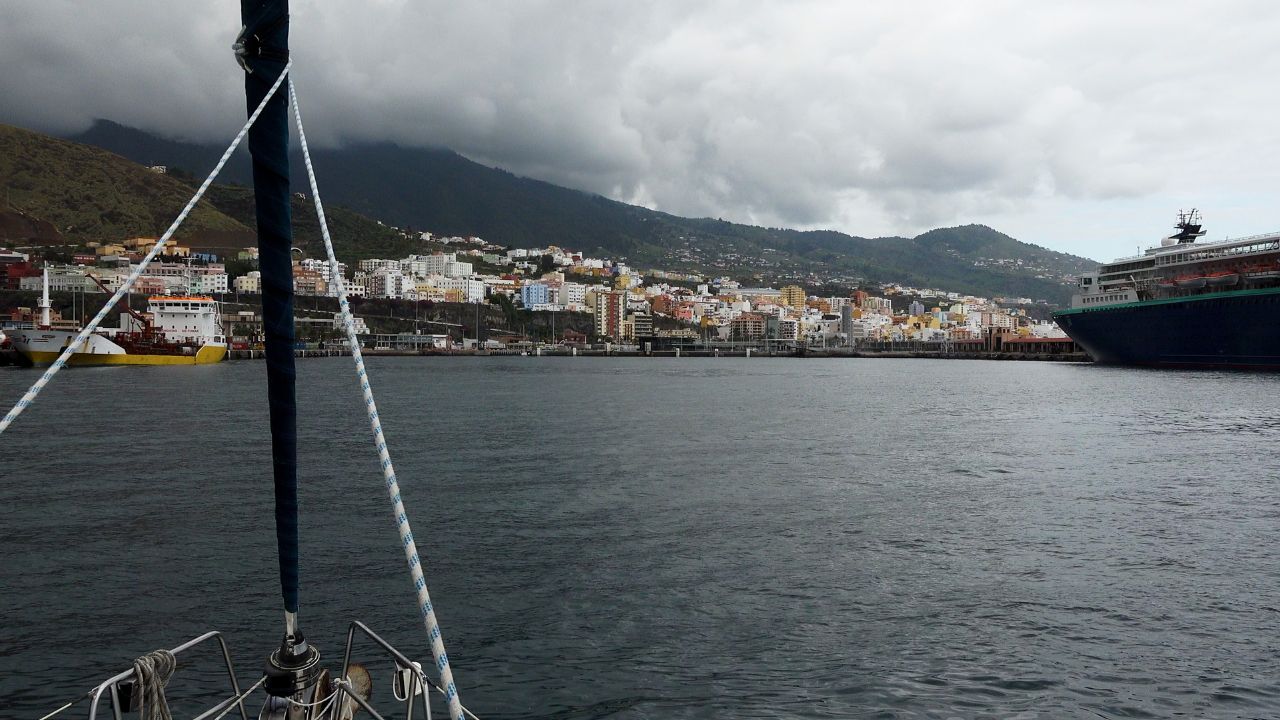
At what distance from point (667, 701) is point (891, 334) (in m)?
179

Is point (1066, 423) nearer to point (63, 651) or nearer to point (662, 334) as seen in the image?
point (63, 651)

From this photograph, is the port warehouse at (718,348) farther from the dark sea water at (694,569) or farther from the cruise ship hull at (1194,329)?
the dark sea water at (694,569)

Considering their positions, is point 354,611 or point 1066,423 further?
point 1066,423

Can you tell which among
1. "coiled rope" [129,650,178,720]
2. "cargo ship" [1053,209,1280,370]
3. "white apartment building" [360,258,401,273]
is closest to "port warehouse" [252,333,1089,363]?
"white apartment building" [360,258,401,273]

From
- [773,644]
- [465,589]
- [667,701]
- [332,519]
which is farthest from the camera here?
[332,519]

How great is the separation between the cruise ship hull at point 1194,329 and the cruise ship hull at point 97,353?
2781 inches

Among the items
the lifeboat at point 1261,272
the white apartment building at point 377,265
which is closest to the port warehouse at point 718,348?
the white apartment building at point 377,265

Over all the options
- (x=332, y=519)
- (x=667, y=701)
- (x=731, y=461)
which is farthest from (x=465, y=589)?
(x=731, y=461)

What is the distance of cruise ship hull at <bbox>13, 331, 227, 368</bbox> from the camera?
183 feet

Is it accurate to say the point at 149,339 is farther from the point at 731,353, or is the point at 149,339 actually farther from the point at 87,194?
the point at 87,194

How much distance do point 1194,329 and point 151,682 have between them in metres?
64.2

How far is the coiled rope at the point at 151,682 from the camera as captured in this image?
3.32 m

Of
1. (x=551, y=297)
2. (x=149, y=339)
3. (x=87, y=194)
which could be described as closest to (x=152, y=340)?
(x=149, y=339)

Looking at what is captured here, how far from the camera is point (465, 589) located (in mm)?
8781
